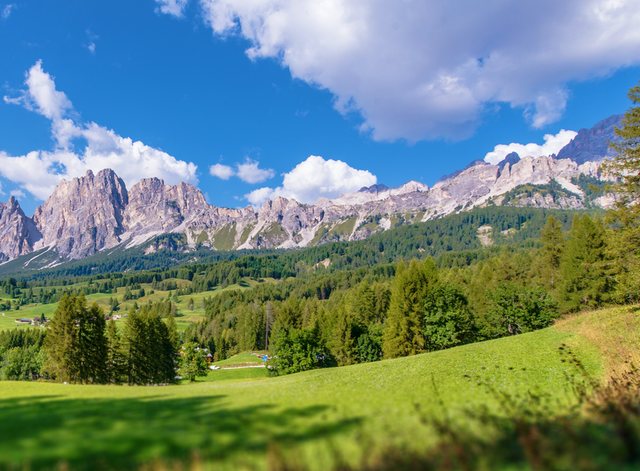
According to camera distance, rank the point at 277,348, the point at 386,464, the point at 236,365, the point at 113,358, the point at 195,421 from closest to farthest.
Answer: the point at 386,464
the point at 195,421
the point at 113,358
the point at 277,348
the point at 236,365

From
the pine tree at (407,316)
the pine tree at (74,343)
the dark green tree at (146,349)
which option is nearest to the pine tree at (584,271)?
the pine tree at (407,316)

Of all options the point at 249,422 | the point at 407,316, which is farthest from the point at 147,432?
Answer: the point at 407,316

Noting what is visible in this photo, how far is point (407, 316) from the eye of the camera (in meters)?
66.1

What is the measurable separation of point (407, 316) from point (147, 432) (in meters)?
58.8

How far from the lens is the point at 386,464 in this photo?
28.5 ft

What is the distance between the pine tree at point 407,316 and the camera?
6512 cm

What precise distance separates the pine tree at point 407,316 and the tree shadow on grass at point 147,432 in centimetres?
5328

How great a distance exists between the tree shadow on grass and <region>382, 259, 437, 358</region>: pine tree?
2098 inches

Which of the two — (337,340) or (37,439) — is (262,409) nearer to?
(37,439)

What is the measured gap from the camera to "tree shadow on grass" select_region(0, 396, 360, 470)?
31.8ft

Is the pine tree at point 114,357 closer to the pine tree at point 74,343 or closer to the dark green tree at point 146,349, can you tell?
the dark green tree at point 146,349

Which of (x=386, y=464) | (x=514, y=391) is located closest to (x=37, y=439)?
(x=386, y=464)

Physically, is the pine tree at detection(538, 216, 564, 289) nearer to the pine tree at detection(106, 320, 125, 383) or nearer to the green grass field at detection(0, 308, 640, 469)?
the green grass field at detection(0, 308, 640, 469)

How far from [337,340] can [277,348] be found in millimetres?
13446
